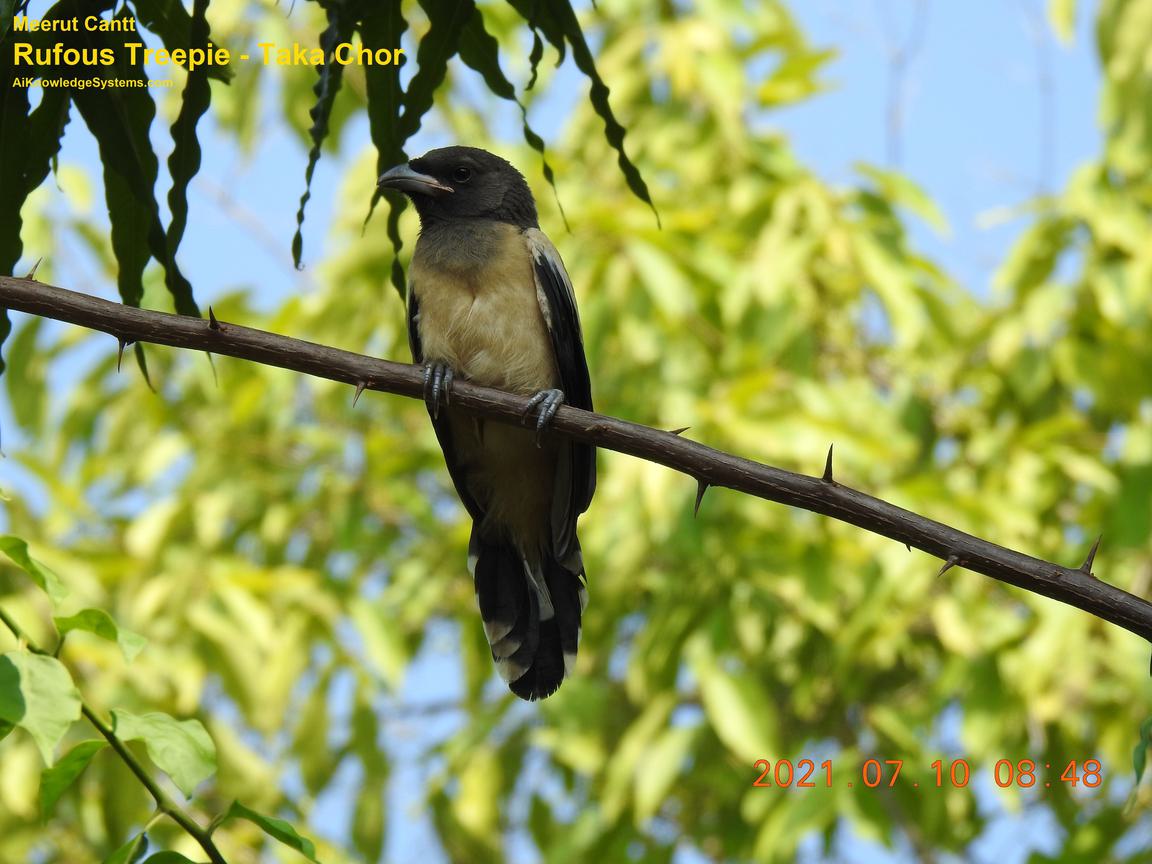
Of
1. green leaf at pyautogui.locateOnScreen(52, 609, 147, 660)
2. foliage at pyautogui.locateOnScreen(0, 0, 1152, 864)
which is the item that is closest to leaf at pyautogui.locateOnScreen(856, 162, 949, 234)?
foliage at pyautogui.locateOnScreen(0, 0, 1152, 864)

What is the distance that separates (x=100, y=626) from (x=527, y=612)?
1993mm

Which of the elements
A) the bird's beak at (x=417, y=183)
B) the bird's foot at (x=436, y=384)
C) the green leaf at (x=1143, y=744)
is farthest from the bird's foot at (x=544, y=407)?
the green leaf at (x=1143, y=744)

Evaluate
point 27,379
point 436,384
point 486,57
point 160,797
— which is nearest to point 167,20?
point 486,57

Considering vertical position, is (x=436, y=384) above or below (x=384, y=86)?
below

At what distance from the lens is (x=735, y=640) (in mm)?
5945

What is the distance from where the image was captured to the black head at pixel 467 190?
181 inches

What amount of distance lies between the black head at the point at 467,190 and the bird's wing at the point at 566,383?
1.00 ft

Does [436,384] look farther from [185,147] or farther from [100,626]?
[100,626]

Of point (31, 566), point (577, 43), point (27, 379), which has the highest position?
point (577, 43)

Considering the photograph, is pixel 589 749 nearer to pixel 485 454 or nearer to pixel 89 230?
pixel 485 454

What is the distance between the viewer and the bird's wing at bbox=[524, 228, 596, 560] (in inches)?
166

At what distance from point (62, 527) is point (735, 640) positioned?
3089mm

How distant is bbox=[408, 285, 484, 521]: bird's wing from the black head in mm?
323

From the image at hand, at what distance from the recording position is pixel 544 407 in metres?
3.33
